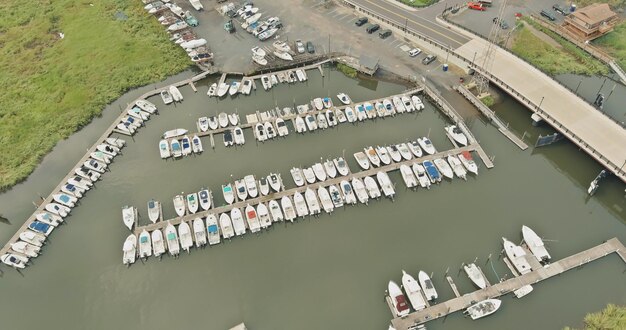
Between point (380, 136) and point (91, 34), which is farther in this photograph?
point (91, 34)

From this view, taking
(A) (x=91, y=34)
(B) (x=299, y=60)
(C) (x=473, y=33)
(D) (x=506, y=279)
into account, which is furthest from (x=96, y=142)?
(C) (x=473, y=33)

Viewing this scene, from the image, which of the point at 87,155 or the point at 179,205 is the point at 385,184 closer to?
the point at 179,205

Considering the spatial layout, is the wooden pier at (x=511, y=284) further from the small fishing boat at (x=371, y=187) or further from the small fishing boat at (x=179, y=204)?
the small fishing boat at (x=179, y=204)

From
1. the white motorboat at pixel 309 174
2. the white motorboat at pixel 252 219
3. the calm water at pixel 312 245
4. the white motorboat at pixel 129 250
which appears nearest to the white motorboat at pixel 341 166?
the calm water at pixel 312 245

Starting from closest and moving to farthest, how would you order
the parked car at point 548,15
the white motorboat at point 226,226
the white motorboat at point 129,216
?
the white motorboat at point 226,226, the white motorboat at point 129,216, the parked car at point 548,15

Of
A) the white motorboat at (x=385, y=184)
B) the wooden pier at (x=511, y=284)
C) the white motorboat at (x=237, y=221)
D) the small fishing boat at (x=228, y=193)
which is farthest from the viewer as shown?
the white motorboat at (x=385, y=184)

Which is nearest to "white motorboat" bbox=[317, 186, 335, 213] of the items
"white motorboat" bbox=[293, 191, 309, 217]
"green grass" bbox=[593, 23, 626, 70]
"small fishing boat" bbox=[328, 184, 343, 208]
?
"small fishing boat" bbox=[328, 184, 343, 208]

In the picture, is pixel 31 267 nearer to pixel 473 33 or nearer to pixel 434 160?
pixel 434 160
